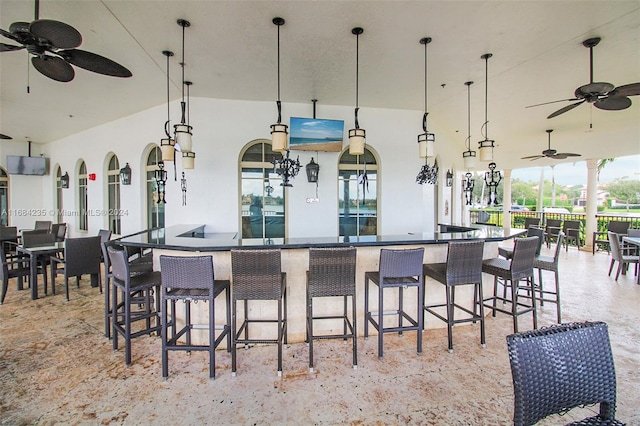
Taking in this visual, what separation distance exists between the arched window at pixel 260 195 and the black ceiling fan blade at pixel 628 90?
4.79 m

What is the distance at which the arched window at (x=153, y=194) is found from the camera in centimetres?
593

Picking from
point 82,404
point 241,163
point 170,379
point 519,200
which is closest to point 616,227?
point 241,163

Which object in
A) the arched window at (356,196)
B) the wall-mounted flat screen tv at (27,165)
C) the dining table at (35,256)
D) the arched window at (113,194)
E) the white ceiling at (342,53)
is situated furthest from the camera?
the wall-mounted flat screen tv at (27,165)

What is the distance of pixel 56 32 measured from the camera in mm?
1912

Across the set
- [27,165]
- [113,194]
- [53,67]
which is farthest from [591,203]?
[27,165]

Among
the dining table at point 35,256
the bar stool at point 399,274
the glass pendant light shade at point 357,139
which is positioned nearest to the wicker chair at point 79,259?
the dining table at point 35,256

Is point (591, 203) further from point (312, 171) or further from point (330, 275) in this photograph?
point (330, 275)

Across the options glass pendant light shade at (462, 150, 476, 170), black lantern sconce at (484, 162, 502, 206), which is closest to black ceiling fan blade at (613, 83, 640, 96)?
glass pendant light shade at (462, 150, 476, 170)

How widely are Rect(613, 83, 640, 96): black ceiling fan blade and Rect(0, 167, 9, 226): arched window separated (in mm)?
13723

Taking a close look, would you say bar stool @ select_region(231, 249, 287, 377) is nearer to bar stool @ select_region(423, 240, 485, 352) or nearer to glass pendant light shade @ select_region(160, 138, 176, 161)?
bar stool @ select_region(423, 240, 485, 352)

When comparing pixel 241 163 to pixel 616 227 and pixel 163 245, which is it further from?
pixel 616 227

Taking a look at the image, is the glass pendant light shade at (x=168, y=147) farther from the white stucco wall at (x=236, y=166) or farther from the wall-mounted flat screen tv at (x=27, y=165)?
the wall-mounted flat screen tv at (x=27, y=165)

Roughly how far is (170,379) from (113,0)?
344 centimetres

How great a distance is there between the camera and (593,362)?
1166mm
